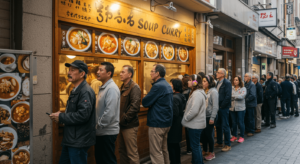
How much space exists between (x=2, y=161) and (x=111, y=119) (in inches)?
60.3

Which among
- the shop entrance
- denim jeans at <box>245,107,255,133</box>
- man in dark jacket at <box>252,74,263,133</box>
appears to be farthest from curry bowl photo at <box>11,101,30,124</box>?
the shop entrance

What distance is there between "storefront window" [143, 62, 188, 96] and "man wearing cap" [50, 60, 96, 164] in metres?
3.53

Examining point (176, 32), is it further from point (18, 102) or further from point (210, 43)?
point (18, 102)

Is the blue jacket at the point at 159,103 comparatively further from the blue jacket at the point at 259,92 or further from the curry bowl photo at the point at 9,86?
the blue jacket at the point at 259,92

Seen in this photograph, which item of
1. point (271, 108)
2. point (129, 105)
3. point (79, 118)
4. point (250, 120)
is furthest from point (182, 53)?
point (79, 118)

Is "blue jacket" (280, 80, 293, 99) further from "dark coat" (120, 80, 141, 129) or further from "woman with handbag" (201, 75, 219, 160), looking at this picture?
"dark coat" (120, 80, 141, 129)

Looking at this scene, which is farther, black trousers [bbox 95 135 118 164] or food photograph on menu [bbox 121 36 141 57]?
food photograph on menu [bbox 121 36 141 57]

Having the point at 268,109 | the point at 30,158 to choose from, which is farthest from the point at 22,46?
the point at 268,109

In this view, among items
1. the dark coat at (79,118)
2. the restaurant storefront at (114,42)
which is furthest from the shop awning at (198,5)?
the dark coat at (79,118)

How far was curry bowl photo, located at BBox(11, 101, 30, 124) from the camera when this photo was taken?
10.5 ft

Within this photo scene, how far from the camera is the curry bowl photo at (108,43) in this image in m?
5.63

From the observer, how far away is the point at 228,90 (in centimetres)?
693

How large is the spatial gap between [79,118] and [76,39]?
2.26 m

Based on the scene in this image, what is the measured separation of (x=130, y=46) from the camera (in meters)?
6.42
